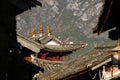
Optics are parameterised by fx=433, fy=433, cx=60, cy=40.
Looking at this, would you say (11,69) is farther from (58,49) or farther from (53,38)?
(53,38)

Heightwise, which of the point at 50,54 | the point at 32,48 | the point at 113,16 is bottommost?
the point at 50,54

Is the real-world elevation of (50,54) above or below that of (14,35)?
below

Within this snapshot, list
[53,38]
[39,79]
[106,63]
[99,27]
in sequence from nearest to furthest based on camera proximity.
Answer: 1. [99,27]
2. [106,63]
3. [39,79]
4. [53,38]

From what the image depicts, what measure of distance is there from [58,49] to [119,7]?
4218 cm

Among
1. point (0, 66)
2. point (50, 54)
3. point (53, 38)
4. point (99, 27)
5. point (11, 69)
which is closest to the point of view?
point (0, 66)

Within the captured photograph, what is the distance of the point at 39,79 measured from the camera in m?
28.3

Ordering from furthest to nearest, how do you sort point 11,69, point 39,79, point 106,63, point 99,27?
point 39,79 → point 106,63 → point 99,27 → point 11,69

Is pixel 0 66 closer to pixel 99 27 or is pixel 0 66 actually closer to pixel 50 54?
pixel 99 27

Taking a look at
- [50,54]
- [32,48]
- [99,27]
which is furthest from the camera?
[50,54]

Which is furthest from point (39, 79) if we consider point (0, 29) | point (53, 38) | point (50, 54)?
point (53, 38)

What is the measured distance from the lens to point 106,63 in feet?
69.1

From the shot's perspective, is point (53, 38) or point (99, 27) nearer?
point (99, 27)

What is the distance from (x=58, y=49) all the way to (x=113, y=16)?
4149 centimetres

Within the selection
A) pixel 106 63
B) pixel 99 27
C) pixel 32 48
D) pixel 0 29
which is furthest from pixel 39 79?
pixel 0 29
